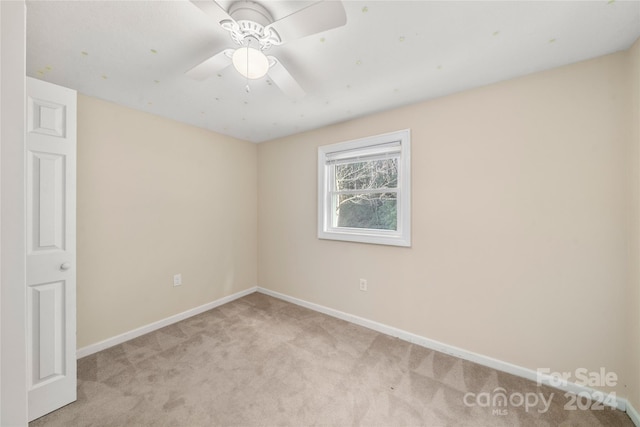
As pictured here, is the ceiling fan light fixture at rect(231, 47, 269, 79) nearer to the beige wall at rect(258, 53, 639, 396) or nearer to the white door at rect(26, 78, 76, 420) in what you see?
the white door at rect(26, 78, 76, 420)

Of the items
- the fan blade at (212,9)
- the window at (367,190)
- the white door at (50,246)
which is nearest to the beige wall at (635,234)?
the window at (367,190)

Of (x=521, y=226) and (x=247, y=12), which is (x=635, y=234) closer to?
(x=521, y=226)

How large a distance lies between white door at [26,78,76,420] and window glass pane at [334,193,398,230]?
91.7 inches

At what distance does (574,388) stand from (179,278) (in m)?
3.56

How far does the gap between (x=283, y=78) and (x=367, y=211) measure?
165 centimetres

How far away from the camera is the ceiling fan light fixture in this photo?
1.15m

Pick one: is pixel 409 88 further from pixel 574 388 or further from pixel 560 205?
pixel 574 388

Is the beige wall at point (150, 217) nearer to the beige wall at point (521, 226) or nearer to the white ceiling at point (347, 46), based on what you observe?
the white ceiling at point (347, 46)

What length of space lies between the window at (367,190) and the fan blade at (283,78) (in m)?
1.16

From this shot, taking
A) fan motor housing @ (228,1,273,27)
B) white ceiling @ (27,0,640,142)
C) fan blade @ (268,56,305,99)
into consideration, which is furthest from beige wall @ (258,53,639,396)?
fan motor housing @ (228,1,273,27)

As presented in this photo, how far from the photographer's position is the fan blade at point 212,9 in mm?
946

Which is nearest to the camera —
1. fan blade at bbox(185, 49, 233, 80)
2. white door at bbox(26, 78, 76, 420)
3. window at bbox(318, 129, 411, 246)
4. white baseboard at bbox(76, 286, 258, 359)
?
fan blade at bbox(185, 49, 233, 80)

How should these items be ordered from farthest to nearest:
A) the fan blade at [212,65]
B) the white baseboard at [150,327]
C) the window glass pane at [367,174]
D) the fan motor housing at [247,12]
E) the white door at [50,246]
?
1. the window glass pane at [367,174]
2. the white baseboard at [150,327]
3. the white door at [50,246]
4. the fan blade at [212,65]
5. the fan motor housing at [247,12]

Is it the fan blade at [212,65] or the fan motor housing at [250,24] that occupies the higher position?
the fan motor housing at [250,24]
